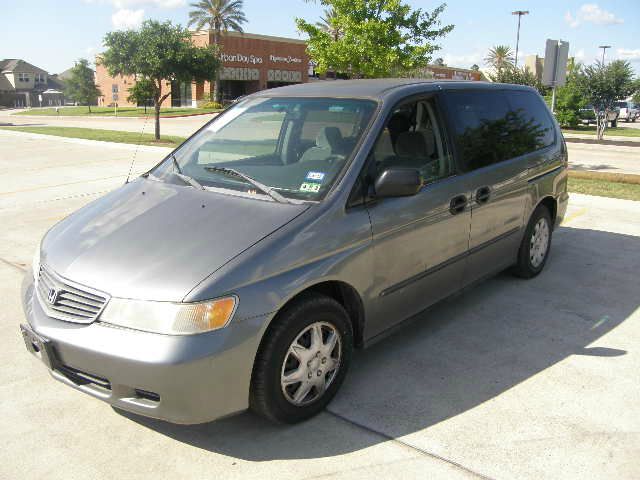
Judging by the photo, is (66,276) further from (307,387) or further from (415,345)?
(415,345)

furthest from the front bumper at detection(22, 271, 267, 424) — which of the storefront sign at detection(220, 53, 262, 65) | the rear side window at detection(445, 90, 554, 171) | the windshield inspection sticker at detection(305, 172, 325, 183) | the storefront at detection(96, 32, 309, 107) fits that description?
the storefront sign at detection(220, 53, 262, 65)

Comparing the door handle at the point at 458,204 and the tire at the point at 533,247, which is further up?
the door handle at the point at 458,204

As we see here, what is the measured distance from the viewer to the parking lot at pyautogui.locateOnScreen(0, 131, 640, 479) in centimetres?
290

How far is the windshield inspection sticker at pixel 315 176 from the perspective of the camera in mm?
3461

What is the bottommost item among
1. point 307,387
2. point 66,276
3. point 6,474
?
point 6,474

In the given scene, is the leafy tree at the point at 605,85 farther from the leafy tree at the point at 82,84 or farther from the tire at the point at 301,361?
the leafy tree at the point at 82,84

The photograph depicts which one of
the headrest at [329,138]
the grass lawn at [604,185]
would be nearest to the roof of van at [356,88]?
the headrest at [329,138]

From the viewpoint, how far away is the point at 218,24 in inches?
2019

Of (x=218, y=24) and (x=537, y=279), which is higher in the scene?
(x=218, y=24)

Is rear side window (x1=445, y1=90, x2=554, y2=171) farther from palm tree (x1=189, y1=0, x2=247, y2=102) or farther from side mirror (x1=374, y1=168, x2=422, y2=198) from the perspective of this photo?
palm tree (x1=189, y1=0, x2=247, y2=102)

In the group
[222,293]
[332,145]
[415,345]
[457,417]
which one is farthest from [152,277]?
[415,345]

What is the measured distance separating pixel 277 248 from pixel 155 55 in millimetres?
20374

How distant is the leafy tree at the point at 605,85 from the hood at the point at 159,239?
87.1 feet

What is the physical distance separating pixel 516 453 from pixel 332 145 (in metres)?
2.01
